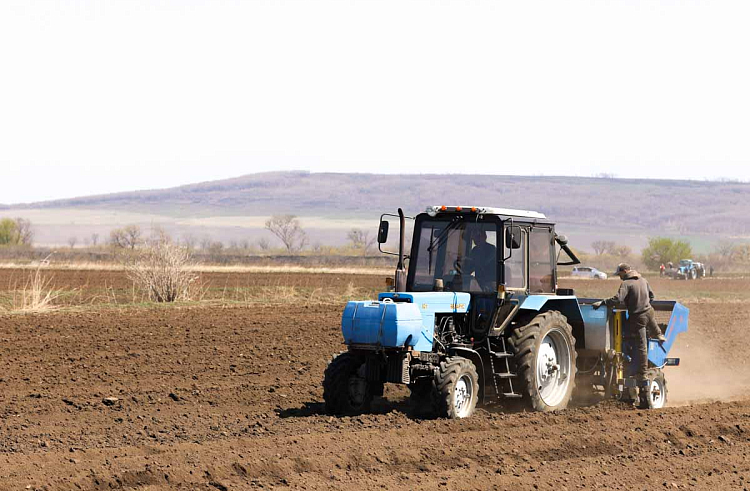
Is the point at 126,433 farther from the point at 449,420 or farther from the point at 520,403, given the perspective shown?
the point at 520,403

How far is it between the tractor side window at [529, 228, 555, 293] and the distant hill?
139 meters

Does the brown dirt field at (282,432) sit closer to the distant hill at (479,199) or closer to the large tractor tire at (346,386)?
the large tractor tire at (346,386)

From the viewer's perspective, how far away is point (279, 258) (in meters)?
71.0

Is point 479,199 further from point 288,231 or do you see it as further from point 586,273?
point 586,273

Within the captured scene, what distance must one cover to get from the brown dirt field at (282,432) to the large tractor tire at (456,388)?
0.75ft

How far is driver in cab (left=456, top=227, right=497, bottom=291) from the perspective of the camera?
11172mm

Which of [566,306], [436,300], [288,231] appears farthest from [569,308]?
[288,231]

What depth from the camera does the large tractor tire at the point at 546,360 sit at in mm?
10875

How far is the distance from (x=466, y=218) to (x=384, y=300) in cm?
158

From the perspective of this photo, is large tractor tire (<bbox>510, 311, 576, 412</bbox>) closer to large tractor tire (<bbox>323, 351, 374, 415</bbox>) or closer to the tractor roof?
the tractor roof

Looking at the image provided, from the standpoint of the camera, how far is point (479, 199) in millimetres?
165875

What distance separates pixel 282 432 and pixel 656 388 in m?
5.09

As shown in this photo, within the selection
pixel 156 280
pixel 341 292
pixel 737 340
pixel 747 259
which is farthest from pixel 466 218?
pixel 747 259

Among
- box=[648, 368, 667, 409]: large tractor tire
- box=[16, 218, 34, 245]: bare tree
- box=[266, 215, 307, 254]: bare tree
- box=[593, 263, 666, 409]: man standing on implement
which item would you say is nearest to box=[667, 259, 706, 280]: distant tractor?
box=[648, 368, 667, 409]: large tractor tire
